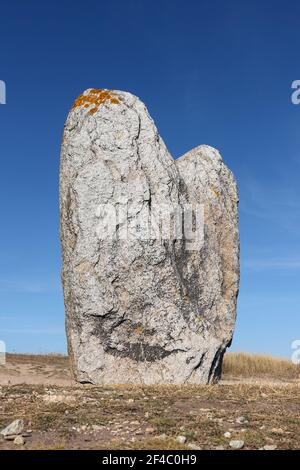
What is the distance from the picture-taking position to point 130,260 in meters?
13.9

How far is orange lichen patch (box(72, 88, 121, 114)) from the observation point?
590 inches

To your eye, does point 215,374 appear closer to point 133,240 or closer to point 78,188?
point 133,240

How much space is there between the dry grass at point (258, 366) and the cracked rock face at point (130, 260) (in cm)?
1050

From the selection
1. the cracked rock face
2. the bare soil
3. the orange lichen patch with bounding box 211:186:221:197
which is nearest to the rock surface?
the bare soil

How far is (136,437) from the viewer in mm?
7418

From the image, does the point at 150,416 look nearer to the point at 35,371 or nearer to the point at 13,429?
the point at 13,429

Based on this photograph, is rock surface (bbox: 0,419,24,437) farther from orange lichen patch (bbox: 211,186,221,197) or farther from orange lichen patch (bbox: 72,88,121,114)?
orange lichen patch (bbox: 211,186,221,197)

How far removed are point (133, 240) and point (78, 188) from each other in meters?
1.97

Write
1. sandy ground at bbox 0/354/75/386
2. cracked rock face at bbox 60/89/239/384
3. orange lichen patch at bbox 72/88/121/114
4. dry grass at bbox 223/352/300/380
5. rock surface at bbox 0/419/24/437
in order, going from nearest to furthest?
1. rock surface at bbox 0/419/24/437
2. cracked rock face at bbox 60/89/239/384
3. orange lichen patch at bbox 72/88/121/114
4. sandy ground at bbox 0/354/75/386
5. dry grass at bbox 223/352/300/380

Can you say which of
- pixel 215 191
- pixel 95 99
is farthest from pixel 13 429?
pixel 215 191

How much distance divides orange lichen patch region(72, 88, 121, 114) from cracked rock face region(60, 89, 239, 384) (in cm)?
3

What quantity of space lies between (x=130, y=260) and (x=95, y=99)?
4523 millimetres

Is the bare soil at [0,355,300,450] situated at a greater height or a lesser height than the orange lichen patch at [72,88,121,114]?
lesser
